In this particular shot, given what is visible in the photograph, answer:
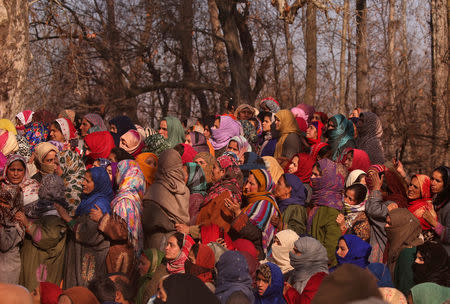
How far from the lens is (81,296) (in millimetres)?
4340

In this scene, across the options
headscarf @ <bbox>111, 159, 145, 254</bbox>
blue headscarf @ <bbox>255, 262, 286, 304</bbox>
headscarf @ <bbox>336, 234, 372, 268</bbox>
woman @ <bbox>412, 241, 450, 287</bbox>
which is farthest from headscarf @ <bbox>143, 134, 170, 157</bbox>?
woman @ <bbox>412, 241, 450, 287</bbox>

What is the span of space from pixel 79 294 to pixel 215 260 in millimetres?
1287

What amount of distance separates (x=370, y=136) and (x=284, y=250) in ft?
10.5

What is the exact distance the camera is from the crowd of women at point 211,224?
5.03 metres

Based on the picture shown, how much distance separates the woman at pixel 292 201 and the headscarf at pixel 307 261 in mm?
945

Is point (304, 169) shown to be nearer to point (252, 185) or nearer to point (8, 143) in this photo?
point (252, 185)

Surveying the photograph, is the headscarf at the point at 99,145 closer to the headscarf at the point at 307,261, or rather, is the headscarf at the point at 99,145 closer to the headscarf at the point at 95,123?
the headscarf at the point at 95,123

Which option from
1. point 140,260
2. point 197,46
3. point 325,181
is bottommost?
point 140,260

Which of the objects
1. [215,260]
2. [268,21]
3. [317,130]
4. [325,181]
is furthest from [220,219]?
[268,21]

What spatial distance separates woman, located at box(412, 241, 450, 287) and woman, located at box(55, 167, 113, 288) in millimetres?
2711

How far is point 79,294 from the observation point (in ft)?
14.3

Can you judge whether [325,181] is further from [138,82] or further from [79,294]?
[138,82]

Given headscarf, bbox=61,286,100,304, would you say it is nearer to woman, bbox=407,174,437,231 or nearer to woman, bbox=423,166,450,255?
woman, bbox=423,166,450,255

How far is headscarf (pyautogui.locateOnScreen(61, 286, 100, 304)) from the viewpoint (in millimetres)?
4297
